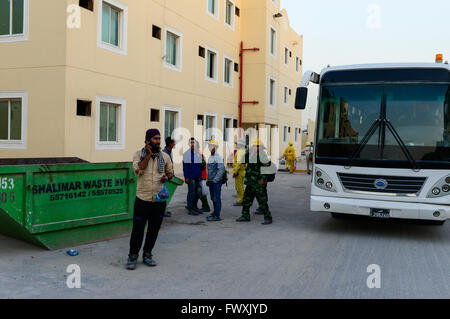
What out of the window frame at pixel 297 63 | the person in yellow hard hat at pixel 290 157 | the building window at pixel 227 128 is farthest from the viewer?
the window frame at pixel 297 63

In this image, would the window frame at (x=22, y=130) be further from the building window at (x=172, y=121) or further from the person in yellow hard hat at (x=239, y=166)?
the person in yellow hard hat at (x=239, y=166)

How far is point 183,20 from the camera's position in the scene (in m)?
19.1

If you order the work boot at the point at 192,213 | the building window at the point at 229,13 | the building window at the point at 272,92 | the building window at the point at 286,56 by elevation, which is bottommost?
the work boot at the point at 192,213

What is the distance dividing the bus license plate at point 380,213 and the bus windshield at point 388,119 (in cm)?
86

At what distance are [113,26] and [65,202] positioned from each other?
9598 millimetres

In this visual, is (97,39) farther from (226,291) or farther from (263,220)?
(226,291)

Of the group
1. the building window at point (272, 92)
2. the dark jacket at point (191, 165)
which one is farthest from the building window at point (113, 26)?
the building window at point (272, 92)

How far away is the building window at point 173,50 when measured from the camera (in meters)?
18.2

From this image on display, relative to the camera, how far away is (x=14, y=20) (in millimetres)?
13242

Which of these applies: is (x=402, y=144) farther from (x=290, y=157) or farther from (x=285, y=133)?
(x=285, y=133)

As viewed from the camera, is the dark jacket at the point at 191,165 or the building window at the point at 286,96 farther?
the building window at the point at 286,96

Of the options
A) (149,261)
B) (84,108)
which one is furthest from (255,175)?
(84,108)
